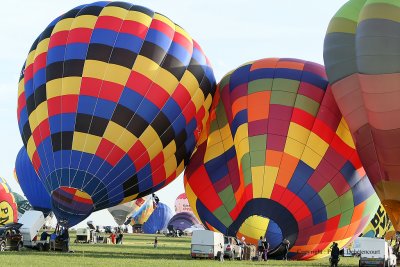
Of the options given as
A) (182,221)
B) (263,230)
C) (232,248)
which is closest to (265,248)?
(263,230)

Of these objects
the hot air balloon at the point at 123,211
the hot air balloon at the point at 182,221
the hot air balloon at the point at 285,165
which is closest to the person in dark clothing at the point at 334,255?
the hot air balloon at the point at 285,165

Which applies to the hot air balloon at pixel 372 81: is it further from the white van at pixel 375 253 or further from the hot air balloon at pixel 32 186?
the hot air balloon at pixel 32 186

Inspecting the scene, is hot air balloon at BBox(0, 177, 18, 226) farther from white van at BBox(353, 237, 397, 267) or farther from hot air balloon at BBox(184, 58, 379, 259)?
white van at BBox(353, 237, 397, 267)

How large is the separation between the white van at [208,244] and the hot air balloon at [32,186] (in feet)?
44.6

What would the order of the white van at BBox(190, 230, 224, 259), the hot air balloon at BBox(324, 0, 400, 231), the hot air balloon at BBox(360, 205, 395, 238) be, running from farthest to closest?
the hot air balloon at BBox(360, 205, 395, 238), the white van at BBox(190, 230, 224, 259), the hot air balloon at BBox(324, 0, 400, 231)

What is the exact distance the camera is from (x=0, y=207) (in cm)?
3938

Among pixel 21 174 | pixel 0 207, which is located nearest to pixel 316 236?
pixel 21 174

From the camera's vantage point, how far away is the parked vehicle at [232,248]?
21078 millimetres

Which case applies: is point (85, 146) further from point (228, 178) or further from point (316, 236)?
point (316, 236)

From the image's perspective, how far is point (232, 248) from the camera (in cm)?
2112

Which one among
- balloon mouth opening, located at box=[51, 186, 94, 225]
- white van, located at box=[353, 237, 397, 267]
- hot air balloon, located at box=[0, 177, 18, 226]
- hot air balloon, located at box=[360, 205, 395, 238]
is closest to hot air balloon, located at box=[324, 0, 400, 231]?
white van, located at box=[353, 237, 397, 267]

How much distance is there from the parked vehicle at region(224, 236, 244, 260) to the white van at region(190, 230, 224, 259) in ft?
0.73

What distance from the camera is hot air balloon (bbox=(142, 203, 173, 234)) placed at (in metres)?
68.5

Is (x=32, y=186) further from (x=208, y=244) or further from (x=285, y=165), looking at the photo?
(x=285, y=165)
